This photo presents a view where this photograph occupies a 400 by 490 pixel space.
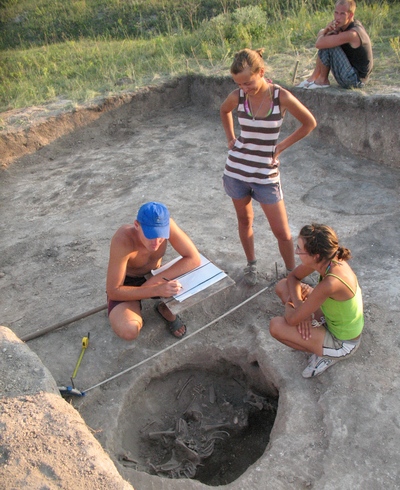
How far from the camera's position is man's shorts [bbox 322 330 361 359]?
3.27 metres

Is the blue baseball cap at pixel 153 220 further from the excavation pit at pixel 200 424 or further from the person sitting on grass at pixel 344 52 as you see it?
the person sitting on grass at pixel 344 52

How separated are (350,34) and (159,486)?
5413mm

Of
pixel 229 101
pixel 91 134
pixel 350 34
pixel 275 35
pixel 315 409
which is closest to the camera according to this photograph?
pixel 315 409

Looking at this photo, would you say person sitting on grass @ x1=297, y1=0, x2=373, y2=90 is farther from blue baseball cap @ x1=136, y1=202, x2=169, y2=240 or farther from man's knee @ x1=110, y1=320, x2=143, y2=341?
man's knee @ x1=110, y1=320, x2=143, y2=341

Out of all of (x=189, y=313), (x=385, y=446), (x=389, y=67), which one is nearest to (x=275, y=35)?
(x=389, y=67)

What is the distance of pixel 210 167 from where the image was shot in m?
6.51

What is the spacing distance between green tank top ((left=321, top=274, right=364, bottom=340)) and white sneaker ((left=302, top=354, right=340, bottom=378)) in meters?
0.17

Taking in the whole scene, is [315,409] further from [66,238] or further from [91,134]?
[91,134]

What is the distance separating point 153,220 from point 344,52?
4.34 meters

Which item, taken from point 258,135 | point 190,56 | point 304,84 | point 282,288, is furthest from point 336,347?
point 190,56

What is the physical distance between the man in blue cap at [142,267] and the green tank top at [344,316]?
106cm

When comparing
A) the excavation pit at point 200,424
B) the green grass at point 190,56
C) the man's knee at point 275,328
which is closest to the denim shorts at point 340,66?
the green grass at point 190,56

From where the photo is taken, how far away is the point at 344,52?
629cm

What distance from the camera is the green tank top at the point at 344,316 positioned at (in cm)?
313
